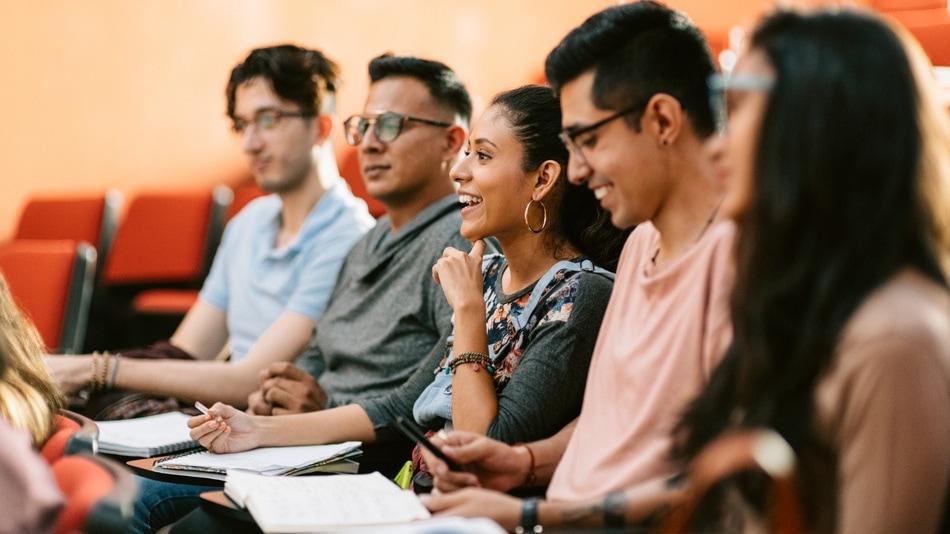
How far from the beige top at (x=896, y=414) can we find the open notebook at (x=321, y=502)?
64 centimetres

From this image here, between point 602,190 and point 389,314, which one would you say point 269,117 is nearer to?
point 389,314

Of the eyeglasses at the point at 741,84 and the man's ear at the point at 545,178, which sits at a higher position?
the eyeglasses at the point at 741,84

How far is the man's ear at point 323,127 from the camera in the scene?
2941 mm

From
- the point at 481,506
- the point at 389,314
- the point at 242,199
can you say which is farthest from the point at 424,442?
the point at 242,199

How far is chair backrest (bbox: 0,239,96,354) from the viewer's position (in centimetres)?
300

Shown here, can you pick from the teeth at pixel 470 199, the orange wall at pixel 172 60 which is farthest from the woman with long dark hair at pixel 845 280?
the orange wall at pixel 172 60

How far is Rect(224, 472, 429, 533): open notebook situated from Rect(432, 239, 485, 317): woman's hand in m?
0.35

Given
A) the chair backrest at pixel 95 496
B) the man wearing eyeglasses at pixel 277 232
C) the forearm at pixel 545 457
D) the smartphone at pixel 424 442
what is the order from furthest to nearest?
the man wearing eyeglasses at pixel 277 232
the forearm at pixel 545 457
the smartphone at pixel 424 442
the chair backrest at pixel 95 496

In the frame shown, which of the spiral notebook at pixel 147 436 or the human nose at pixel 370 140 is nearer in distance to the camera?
the spiral notebook at pixel 147 436

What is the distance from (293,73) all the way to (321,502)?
1695mm

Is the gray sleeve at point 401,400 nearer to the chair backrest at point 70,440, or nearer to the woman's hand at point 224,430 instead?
the woman's hand at point 224,430

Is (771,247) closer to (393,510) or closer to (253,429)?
(393,510)

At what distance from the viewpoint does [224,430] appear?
6.44 ft

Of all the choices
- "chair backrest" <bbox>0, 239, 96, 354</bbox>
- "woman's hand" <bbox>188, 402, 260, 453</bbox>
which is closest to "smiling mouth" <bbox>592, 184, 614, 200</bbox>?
"woman's hand" <bbox>188, 402, 260, 453</bbox>
